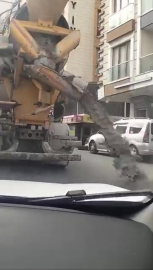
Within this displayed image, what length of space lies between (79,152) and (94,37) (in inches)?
75.8

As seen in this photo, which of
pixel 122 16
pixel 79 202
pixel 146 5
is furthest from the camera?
pixel 146 5

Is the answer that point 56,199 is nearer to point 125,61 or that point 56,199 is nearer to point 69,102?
point 69,102

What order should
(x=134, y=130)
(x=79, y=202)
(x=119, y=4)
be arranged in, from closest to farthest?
(x=79, y=202)
(x=134, y=130)
(x=119, y=4)

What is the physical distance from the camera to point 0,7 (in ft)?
20.7

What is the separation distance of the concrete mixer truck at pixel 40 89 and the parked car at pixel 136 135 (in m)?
0.10

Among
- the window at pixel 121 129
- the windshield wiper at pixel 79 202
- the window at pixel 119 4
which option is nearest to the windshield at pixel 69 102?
the window at pixel 121 129

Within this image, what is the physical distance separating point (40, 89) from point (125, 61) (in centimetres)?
141

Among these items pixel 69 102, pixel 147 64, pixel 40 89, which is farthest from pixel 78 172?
pixel 147 64

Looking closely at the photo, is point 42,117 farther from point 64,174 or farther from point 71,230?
point 71,230

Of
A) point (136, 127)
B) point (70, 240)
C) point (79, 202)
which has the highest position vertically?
point (136, 127)

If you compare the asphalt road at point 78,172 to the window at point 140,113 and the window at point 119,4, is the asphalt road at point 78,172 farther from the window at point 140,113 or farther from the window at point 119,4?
the window at point 119,4

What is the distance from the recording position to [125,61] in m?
6.72

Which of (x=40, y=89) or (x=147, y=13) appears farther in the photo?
(x=147, y=13)

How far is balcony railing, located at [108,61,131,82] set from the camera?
6645mm
